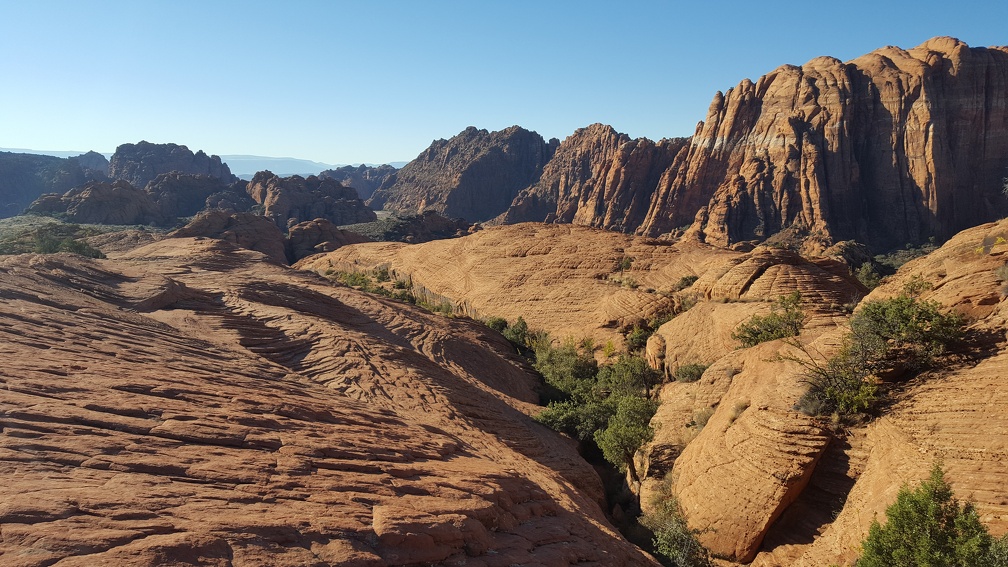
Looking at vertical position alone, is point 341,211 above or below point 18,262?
above

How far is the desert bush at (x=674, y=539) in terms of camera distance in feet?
37.4

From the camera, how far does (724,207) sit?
8000 cm

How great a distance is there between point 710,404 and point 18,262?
22.9 metres

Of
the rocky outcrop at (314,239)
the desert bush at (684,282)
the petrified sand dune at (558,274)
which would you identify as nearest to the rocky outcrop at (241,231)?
the rocky outcrop at (314,239)

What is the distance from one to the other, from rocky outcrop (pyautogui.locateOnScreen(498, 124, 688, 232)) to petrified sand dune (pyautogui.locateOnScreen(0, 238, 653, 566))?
82687 millimetres

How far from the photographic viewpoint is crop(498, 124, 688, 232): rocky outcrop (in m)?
101

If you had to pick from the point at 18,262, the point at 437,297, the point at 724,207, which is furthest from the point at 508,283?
the point at 724,207

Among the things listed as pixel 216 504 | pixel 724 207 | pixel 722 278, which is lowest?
pixel 216 504

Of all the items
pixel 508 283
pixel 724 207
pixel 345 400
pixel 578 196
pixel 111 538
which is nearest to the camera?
pixel 111 538

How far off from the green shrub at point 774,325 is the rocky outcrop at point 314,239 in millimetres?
52850

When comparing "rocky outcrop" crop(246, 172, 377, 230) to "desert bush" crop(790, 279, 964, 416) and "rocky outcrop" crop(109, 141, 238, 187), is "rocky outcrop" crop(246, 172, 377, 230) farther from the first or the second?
"desert bush" crop(790, 279, 964, 416)

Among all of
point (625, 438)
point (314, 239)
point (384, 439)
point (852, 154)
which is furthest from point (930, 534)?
point (852, 154)

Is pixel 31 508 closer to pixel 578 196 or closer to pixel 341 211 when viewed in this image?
pixel 341 211

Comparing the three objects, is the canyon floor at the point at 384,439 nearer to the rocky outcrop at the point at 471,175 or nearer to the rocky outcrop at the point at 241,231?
the rocky outcrop at the point at 241,231
